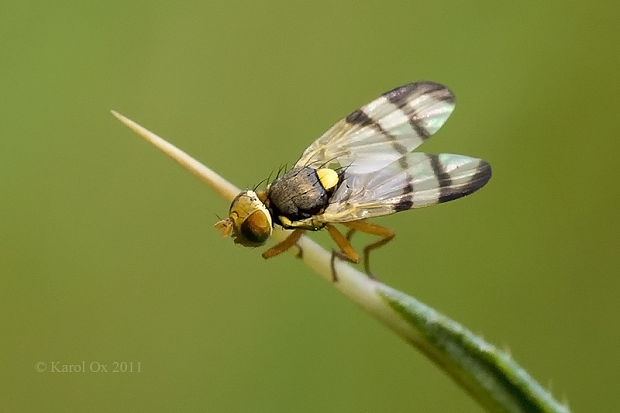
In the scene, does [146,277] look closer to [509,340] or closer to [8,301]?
[8,301]

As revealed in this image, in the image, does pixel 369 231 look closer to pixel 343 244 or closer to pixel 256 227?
pixel 343 244

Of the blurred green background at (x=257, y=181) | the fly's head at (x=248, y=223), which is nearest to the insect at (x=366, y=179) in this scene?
the fly's head at (x=248, y=223)

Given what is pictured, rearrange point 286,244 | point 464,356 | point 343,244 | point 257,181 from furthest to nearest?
point 257,181 → point 343,244 → point 286,244 → point 464,356

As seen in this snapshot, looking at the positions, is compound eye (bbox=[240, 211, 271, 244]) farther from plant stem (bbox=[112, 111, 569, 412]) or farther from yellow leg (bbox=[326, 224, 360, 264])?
plant stem (bbox=[112, 111, 569, 412])

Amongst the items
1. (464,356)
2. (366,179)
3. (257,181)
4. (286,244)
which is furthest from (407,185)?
(257,181)

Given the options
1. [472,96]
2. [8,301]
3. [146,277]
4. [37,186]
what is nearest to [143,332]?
[146,277]

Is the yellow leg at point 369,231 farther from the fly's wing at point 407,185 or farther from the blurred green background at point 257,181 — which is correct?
the blurred green background at point 257,181

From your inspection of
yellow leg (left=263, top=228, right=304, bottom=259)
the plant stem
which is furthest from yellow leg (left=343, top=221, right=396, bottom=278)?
the plant stem
